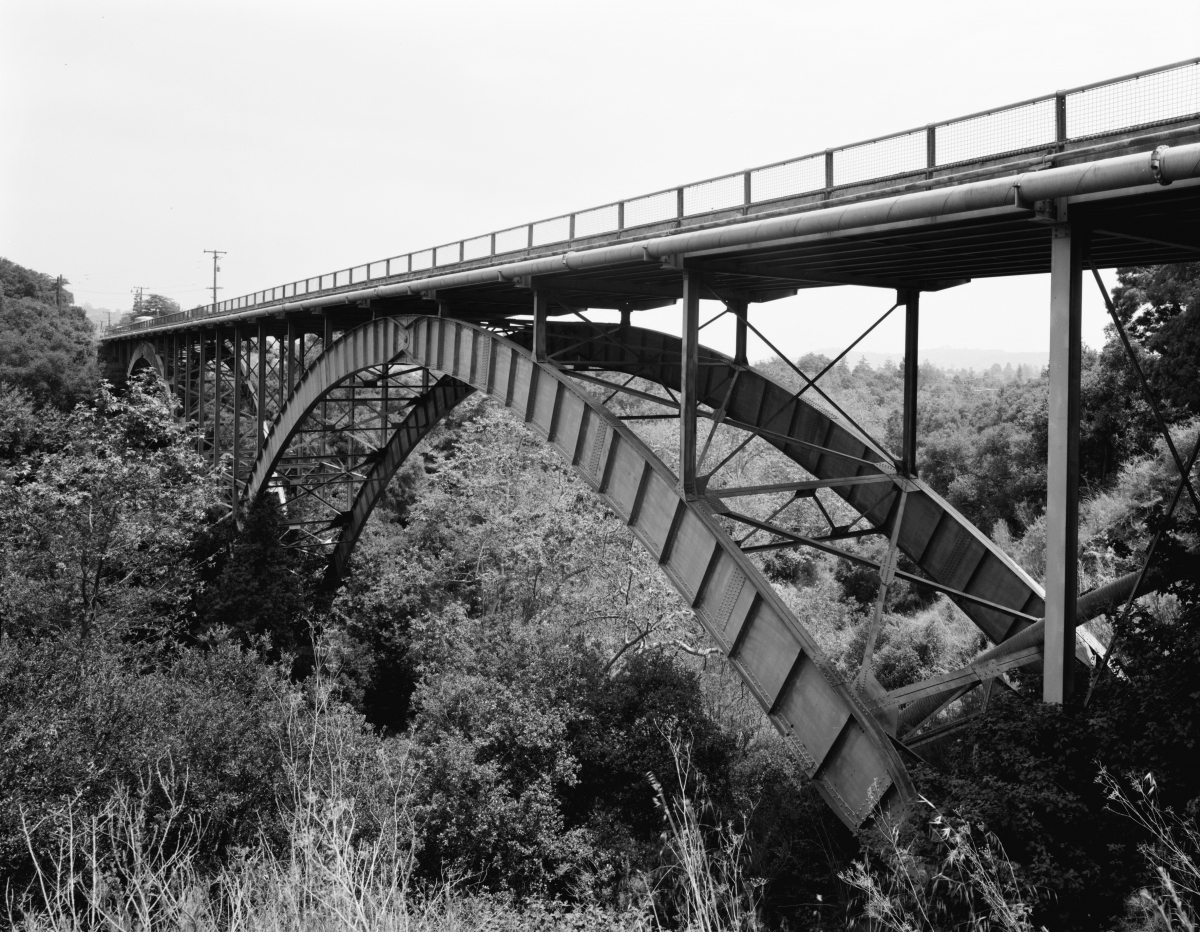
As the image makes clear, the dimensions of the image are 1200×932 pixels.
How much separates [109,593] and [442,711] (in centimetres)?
1058

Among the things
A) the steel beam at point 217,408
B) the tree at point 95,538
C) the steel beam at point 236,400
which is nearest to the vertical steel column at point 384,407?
the steel beam at point 236,400

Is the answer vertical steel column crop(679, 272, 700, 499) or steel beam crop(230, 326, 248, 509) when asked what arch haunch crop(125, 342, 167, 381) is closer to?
steel beam crop(230, 326, 248, 509)

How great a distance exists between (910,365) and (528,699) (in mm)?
9190

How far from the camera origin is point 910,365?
14.0 m

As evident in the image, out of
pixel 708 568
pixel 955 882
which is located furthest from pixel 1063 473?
pixel 708 568

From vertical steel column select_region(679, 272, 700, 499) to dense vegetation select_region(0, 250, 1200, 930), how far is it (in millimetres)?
3968

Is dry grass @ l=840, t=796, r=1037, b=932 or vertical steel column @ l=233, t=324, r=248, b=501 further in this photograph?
vertical steel column @ l=233, t=324, r=248, b=501

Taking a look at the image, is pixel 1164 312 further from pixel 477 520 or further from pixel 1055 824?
pixel 477 520

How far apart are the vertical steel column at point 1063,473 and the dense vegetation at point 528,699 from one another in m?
0.49

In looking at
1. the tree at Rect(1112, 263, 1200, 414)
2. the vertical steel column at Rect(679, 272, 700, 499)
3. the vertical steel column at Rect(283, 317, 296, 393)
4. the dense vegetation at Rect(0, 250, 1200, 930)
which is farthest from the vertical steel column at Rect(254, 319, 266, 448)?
the tree at Rect(1112, 263, 1200, 414)

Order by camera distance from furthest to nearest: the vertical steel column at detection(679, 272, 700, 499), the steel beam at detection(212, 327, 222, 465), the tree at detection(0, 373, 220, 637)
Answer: the steel beam at detection(212, 327, 222, 465), the tree at detection(0, 373, 220, 637), the vertical steel column at detection(679, 272, 700, 499)

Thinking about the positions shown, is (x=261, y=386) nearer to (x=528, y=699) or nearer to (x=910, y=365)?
(x=528, y=699)

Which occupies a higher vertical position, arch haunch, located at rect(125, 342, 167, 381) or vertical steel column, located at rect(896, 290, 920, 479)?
arch haunch, located at rect(125, 342, 167, 381)

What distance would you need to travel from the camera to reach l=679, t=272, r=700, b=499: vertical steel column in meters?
12.6
